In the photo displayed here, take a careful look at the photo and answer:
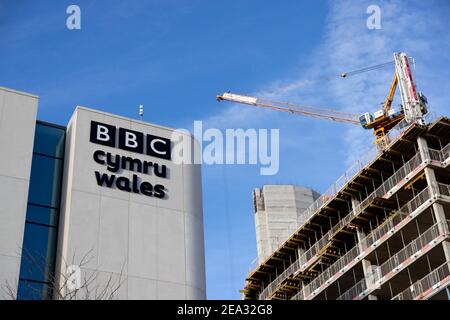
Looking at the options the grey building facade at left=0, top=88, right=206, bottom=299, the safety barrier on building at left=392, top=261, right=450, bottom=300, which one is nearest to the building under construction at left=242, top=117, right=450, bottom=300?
the safety barrier on building at left=392, top=261, right=450, bottom=300

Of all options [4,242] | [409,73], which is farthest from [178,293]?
[409,73]

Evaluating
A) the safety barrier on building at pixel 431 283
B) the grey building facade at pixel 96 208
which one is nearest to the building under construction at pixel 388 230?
the safety barrier on building at pixel 431 283

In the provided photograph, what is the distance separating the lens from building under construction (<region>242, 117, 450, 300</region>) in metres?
59.2

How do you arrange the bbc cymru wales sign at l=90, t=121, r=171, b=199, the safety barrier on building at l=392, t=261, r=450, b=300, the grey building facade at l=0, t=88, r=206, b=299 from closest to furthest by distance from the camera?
the grey building facade at l=0, t=88, r=206, b=299, the bbc cymru wales sign at l=90, t=121, r=171, b=199, the safety barrier on building at l=392, t=261, r=450, b=300

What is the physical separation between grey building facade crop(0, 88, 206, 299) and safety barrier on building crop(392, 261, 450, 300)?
1097 inches

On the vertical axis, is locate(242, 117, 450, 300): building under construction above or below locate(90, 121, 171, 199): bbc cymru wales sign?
above

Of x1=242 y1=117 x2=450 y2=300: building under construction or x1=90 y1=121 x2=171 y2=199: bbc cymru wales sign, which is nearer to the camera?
x1=90 y1=121 x2=171 y2=199: bbc cymru wales sign

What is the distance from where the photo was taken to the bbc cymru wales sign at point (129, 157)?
34.1 m

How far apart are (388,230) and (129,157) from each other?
3552cm

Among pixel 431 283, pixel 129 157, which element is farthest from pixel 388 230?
pixel 129 157

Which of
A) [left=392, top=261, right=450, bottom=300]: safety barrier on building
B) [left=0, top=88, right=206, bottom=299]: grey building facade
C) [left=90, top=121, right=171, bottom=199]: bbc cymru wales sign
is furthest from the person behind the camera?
[left=392, top=261, right=450, bottom=300]: safety barrier on building

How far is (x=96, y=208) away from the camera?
1282 inches

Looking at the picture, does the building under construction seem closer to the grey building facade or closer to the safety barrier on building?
the safety barrier on building
